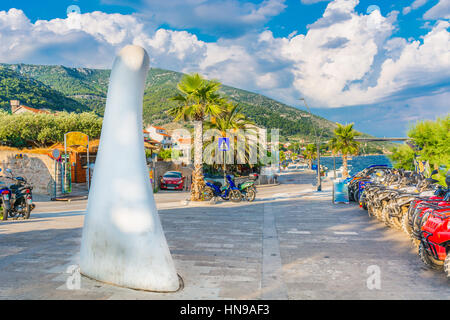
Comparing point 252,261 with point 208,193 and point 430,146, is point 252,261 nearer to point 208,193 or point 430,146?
point 208,193

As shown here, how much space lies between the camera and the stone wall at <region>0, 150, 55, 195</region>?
20016 mm

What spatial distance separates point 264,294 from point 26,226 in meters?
7.99

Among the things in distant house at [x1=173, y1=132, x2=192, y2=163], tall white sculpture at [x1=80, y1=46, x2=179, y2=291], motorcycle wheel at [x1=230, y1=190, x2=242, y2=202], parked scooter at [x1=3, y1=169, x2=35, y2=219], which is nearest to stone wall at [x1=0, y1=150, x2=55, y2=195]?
parked scooter at [x1=3, y1=169, x2=35, y2=219]

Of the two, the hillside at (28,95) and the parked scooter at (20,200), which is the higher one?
the hillside at (28,95)

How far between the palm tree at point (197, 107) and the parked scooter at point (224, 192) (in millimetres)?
556

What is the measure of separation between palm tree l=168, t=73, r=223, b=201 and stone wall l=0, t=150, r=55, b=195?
376 inches

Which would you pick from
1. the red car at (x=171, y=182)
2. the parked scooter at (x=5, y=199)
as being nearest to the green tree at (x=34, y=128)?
the red car at (x=171, y=182)

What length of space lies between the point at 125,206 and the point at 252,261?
→ 2.60m

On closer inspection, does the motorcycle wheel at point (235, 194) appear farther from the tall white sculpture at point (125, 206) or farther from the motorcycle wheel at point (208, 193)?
the tall white sculpture at point (125, 206)

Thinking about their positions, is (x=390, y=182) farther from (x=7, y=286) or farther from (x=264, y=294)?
(x=7, y=286)

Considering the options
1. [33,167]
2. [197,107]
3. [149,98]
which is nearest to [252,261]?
[197,107]

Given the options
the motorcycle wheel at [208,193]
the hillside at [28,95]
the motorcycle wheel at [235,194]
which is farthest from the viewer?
the hillside at [28,95]

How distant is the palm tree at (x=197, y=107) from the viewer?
15359 mm
